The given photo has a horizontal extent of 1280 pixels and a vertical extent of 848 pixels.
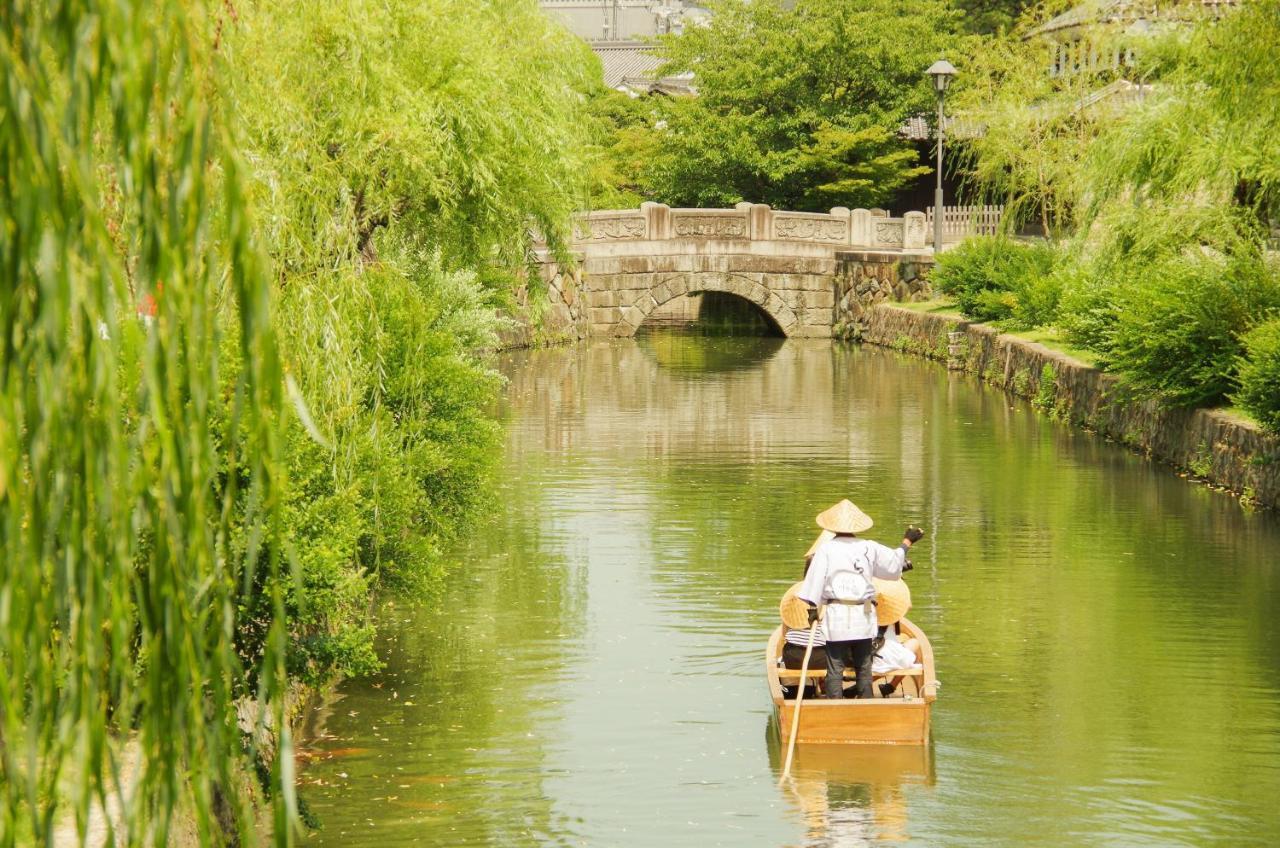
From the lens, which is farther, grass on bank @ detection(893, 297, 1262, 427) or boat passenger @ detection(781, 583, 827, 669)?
grass on bank @ detection(893, 297, 1262, 427)

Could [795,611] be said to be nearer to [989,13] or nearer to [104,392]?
[104,392]

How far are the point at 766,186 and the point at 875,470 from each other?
24099 mm

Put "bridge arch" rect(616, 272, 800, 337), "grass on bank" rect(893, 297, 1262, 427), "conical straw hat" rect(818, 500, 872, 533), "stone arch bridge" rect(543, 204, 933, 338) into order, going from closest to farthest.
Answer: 1. "conical straw hat" rect(818, 500, 872, 533)
2. "grass on bank" rect(893, 297, 1262, 427)
3. "stone arch bridge" rect(543, 204, 933, 338)
4. "bridge arch" rect(616, 272, 800, 337)

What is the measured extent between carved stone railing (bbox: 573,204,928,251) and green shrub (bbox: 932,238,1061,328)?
14.1ft

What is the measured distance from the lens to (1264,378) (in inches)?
704

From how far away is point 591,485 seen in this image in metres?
20.7

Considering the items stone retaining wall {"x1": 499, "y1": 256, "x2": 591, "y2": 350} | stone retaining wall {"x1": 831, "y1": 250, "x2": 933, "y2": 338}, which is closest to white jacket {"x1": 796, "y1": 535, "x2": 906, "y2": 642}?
stone retaining wall {"x1": 499, "y1": 256, "x2": 591, "y2": 350}

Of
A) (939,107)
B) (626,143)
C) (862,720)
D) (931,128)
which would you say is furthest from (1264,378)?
(626,143)

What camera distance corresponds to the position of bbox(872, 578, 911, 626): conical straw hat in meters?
11.5

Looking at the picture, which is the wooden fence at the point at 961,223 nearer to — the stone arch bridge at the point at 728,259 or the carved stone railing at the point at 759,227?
the carved stone railing at the point at 759,227

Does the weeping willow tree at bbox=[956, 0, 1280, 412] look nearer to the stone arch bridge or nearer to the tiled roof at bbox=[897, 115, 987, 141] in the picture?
the tiled roof at bbox=[897, 115, 987, 141]

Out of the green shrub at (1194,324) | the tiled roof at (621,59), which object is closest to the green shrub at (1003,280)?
the green shrub at (1194,324)

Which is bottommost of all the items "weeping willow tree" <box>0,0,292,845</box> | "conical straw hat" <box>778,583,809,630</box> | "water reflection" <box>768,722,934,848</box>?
"water reflection" <box>768,722,934,848</box>

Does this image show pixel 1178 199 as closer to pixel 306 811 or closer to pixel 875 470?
pixel 875 470
